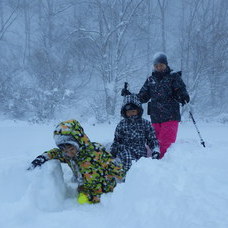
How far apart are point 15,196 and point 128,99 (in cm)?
192

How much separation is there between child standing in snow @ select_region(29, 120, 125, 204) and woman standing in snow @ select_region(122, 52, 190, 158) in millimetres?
1289

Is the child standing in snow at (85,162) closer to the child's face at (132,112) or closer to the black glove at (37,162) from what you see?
the black glove at (37,162)

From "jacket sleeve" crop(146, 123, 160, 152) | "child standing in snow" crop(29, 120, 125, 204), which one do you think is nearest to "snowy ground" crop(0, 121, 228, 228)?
"child standing in snow" crop(29, 120, 125, 204)

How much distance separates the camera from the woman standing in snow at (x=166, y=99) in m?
3.55

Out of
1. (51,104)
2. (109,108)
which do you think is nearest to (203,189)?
(109,108)

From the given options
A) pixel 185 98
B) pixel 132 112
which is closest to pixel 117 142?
pixel 132 112

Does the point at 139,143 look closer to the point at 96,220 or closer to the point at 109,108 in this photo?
the point at 96,220

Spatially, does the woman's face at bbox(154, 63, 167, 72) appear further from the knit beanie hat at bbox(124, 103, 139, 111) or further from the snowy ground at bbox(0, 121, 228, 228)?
the snowy ground at bbox(0, 121, 228, 228)

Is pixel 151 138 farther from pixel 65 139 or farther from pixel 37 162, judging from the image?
pixel 37 162

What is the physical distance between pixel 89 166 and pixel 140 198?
3.31ft

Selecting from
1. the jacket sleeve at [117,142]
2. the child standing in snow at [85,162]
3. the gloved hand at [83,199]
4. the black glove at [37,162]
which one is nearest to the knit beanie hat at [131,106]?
the jacket sleeve at [117,142]

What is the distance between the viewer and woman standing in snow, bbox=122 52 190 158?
3.55 m

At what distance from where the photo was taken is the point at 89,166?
2533mm

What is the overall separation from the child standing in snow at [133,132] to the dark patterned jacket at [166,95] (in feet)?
1.08
